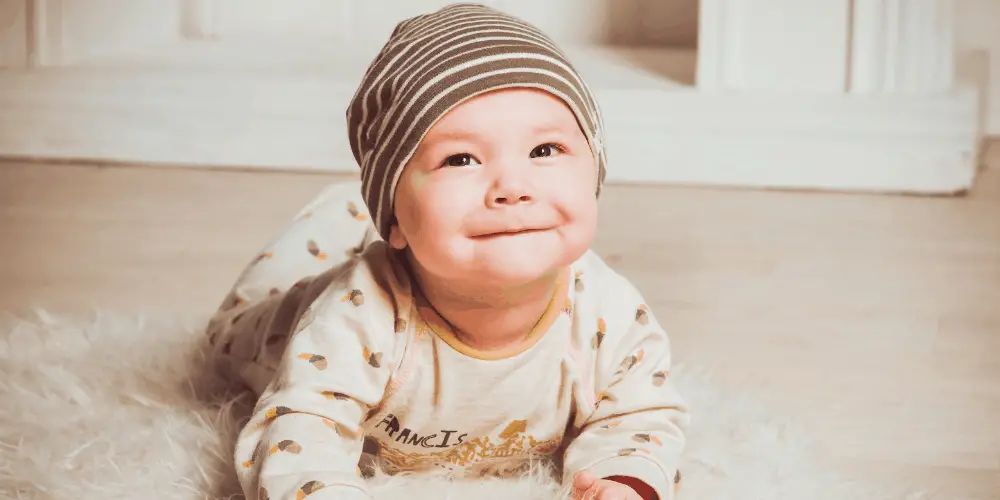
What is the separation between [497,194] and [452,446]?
23cm

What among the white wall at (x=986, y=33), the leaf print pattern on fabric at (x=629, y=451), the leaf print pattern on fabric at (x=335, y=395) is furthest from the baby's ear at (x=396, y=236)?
the white wall at (x=986, y=33)

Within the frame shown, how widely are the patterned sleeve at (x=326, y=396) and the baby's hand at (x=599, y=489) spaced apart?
16cm

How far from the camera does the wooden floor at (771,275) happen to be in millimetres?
1070

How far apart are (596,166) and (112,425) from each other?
48 cm

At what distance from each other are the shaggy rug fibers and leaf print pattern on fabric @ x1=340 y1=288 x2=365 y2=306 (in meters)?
0.15

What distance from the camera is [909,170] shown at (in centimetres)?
198

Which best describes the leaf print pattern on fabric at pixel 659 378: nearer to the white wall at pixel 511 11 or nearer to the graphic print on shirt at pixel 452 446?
the graphic print on shirt at pixel 452 446

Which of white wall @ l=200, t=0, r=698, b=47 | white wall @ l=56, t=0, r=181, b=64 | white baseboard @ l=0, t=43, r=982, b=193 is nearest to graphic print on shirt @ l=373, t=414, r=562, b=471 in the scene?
white baseboard @ l=0, t=43, r=982, b=193

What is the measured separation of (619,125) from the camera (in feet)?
6.77

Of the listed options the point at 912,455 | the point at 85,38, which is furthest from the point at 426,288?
the point at 85,38

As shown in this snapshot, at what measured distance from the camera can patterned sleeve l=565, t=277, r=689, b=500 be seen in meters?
0.82

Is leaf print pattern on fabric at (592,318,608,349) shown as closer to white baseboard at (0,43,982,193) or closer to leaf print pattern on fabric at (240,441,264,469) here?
leaf print pattern on fabric at (240,441,264,469)

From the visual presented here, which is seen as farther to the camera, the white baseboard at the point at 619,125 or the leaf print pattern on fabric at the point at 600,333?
the white baseboard at the point at 619,125

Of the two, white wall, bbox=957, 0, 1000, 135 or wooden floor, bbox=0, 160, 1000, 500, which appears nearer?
wooden floor, bbox=0, 160, 1000, 500
